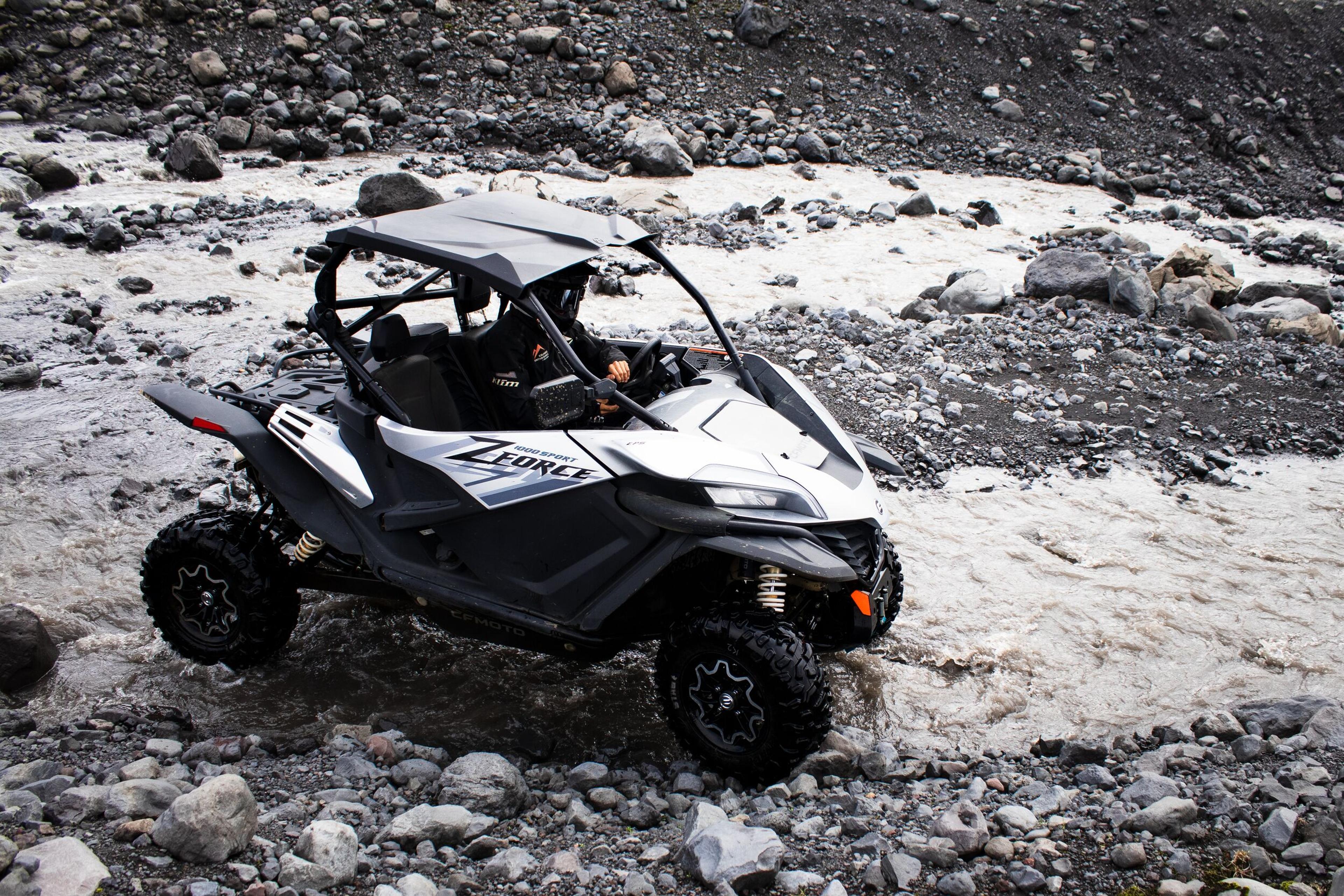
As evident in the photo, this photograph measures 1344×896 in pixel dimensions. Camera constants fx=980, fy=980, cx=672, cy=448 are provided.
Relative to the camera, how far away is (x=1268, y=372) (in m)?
8.38

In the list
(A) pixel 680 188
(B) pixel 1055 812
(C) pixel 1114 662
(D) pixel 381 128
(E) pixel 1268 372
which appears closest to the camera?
(B) pixel 1055 812

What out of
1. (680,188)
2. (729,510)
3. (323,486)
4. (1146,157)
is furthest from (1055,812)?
(1146,157)

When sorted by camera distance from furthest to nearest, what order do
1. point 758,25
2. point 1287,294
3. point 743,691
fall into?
1. point 758,25
2. point 1287,294
3. point 743,691

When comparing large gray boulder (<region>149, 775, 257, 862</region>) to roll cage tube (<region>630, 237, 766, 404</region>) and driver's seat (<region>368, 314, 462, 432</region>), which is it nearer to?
driver's seat (<region>368, 314, 462, 432</region>)

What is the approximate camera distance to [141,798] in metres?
3.31

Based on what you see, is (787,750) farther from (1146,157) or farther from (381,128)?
(1146,157)

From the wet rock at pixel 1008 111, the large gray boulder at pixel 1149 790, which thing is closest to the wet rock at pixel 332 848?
the large gray boulder at pixel 1149 790

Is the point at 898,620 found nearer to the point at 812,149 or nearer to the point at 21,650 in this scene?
the point at 21,650

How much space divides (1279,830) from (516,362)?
3309mm

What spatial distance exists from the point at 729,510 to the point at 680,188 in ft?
35.8

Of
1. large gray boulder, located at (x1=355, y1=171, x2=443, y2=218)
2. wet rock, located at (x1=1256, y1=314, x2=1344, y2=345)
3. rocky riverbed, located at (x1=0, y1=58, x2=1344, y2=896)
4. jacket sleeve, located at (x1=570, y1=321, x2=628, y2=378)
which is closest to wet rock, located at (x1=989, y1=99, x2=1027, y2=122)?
rocky riverbed, located at (x1=0, y1=58, x2=1344, y2=896)

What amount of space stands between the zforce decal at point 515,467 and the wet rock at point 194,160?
35.6 ft

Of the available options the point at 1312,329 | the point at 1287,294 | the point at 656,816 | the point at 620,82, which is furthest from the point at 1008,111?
the point at 656,816

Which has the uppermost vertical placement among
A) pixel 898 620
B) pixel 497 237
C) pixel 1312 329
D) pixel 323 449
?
pixel 497 237
